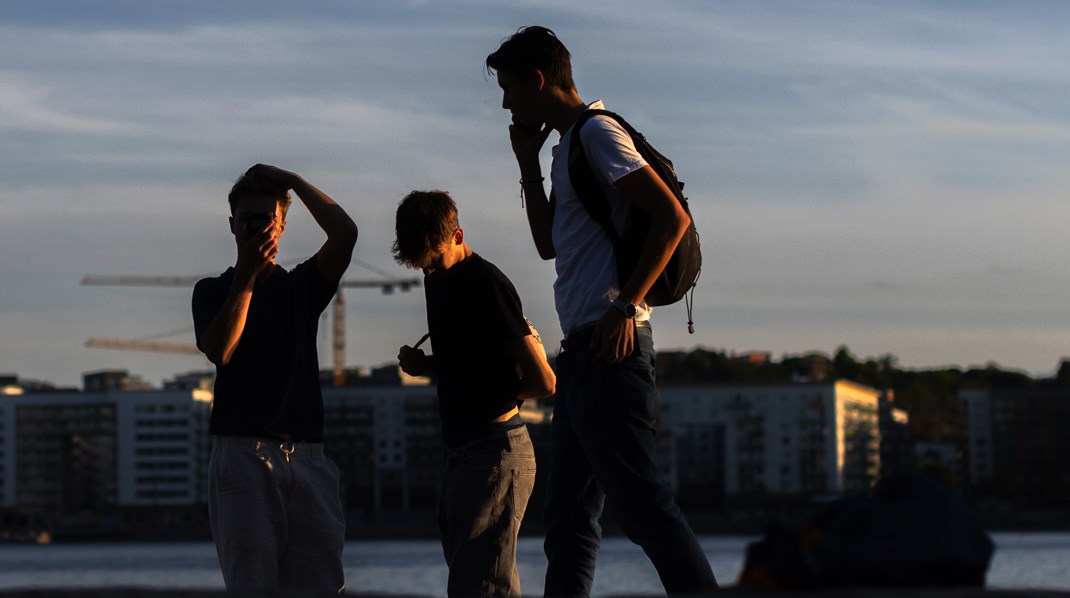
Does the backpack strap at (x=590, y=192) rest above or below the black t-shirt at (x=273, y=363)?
above

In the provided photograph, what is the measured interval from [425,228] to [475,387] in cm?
56

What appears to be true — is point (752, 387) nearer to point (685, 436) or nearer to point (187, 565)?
point (685, 436)

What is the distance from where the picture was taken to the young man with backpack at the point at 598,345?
4898 millimetres

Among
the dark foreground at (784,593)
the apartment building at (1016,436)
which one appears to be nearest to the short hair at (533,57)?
the dark foreground at (784,593)

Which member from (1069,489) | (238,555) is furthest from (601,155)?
(1069,489)

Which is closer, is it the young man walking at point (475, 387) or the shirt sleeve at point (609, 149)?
the shirt sleeve at point (609, 149)

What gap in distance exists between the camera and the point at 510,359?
5777 mm

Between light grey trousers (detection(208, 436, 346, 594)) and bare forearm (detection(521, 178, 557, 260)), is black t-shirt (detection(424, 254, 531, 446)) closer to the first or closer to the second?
bare forearm (detection(521, 178, 557, 260))

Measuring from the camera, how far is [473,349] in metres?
5.76

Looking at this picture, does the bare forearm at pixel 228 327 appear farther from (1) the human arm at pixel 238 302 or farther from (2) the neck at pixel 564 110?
(2) the neck at pixel 564 110

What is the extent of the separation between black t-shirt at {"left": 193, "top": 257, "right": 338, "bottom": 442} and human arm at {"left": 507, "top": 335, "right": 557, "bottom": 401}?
66cm

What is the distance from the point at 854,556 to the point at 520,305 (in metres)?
2.61

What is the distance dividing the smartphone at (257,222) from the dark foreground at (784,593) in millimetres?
2119

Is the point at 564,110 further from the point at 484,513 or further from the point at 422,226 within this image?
the point at 484,513
